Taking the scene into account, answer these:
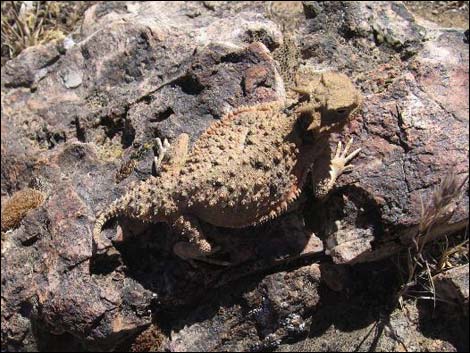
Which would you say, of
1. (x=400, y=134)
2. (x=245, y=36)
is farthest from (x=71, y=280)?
(x=400, y=134)

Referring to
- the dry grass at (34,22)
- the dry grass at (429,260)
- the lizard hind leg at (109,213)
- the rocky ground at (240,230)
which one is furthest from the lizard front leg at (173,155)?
the dry grass at (34,22)

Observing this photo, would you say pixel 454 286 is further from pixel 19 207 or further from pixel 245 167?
pixel 19 207

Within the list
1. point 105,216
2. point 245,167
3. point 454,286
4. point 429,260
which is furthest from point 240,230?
point 454,286

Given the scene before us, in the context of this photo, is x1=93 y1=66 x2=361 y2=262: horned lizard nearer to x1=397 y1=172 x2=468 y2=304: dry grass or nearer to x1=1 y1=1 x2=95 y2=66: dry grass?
x1=397 y1=172 x2=468 y2=304: dry grass

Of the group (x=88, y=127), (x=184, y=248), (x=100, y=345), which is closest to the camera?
(x=184, y=248)

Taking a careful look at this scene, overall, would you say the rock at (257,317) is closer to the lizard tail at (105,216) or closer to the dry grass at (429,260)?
the dry grass at (429,260)

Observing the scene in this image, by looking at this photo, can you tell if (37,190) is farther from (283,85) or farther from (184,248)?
(283,85)
